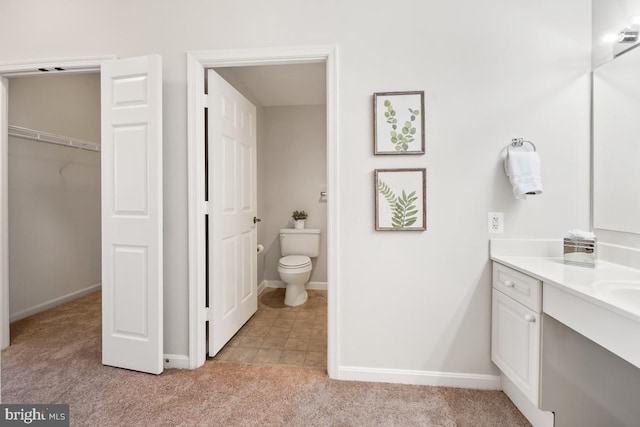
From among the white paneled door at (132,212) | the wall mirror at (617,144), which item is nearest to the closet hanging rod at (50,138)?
the white paneled door at (132,212)

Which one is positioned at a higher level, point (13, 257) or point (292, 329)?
point (13, 257)

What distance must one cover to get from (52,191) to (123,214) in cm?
193

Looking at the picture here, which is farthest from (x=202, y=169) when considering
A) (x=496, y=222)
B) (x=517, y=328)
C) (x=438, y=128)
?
(x=517, y=328)

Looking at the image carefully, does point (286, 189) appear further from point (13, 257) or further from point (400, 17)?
point (13, 257)

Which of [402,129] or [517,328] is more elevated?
[402,129]

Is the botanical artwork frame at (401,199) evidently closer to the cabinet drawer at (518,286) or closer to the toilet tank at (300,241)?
the cabinet drawer at (518,286)

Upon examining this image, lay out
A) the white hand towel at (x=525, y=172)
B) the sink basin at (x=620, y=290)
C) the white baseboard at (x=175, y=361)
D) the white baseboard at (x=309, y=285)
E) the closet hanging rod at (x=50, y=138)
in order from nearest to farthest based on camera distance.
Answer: the sink basin at (x=620, y=290), the white hand towel at (x=525, y=172), the white baseboard at (x=175, y=361), the closet hanging rod at (x=50, y=138), the white baseboard at (x=309, y=285)

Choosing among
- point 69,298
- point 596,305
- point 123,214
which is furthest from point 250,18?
point 69,298

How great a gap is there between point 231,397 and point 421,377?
3.78 ft

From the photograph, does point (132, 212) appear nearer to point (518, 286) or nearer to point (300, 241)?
point (300, 241)

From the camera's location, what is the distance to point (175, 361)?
6.31ft

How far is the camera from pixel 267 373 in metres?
1.88

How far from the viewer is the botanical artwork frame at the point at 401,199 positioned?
69.1 inches

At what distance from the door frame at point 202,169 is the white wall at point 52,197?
6.84 feet
